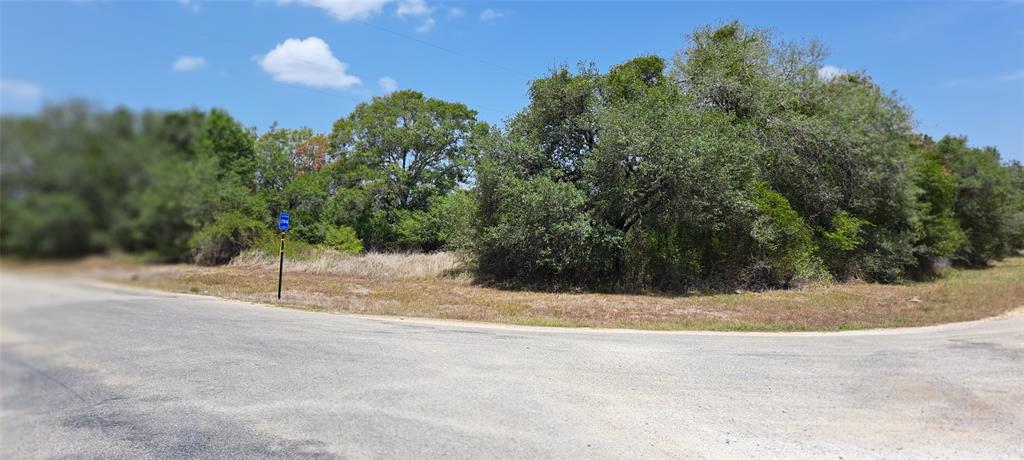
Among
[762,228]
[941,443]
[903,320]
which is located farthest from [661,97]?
[941,443]

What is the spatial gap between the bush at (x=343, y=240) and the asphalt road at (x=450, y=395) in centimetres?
2581

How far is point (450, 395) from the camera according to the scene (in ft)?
20.4

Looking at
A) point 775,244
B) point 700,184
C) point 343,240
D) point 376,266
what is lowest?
point 376,266

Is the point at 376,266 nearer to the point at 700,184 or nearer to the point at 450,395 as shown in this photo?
the point at 700,184

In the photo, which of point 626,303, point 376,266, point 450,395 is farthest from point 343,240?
point 450,395

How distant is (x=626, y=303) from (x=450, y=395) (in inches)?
545

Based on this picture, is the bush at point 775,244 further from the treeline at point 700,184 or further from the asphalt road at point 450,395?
the asphalt road at point 450,395

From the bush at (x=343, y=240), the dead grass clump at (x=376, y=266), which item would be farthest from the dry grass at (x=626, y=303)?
the bush at (x=343, y=240)

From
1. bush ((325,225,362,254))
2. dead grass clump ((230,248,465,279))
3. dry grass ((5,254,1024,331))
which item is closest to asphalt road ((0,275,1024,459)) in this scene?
dry grass ((5,254,1024,331))

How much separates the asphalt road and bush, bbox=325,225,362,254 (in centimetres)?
2581

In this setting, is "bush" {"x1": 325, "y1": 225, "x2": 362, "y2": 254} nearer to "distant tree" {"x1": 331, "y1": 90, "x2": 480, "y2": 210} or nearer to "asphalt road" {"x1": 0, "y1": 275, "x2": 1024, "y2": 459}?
"distant tree" {"x1": 331, "y1": 90, "x2": 480, "y2": 210}

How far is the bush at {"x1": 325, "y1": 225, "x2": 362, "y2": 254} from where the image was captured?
35062mm

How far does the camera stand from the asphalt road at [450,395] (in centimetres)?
308

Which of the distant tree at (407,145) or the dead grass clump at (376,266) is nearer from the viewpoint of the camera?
the dead grass clump at (376,266)
